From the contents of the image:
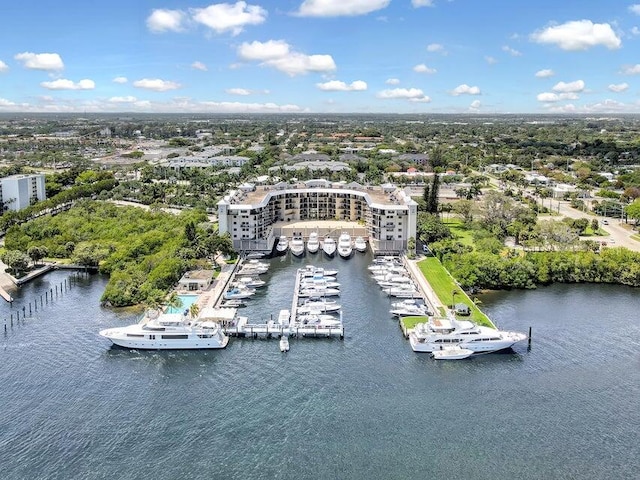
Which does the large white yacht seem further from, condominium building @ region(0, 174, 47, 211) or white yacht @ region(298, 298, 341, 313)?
condominium building @ region(0, 174, 47, 211)

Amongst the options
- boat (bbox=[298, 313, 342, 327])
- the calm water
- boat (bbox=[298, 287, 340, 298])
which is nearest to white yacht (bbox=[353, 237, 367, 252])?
boat (bbox=[298, 287, 340, 298])

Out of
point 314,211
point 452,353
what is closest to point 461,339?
point 452,353

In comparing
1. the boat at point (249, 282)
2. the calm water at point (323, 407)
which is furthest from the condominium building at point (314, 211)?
the calm water at point (323, 407)

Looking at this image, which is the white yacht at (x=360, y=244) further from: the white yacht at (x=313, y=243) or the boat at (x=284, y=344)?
the boat at (x=284, y=344)

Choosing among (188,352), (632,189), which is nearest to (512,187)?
(632,189)

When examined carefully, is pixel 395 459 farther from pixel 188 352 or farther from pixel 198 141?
pixel 198 141

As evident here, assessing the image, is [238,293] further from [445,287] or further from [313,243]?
[313,243]
